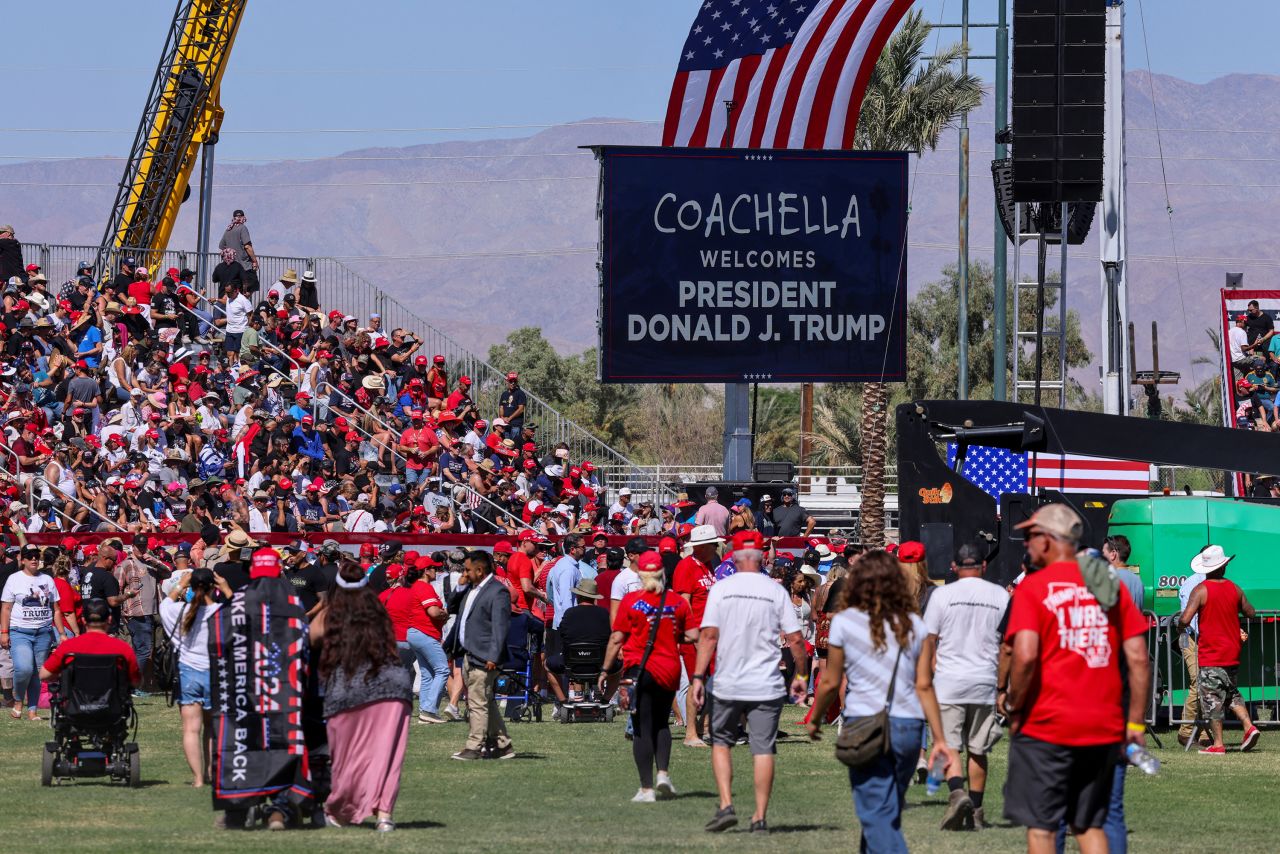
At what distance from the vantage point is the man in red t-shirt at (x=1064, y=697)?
27.8 feet

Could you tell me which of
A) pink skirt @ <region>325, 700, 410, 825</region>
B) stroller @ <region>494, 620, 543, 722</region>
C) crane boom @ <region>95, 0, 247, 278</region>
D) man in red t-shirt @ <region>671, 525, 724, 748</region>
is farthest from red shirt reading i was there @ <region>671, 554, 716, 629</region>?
crane boom @ <region>95, 0, 247, 278</region>

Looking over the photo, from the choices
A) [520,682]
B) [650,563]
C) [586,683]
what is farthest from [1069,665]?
[520,682]

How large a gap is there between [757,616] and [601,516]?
2030 cm

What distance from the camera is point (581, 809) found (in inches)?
526

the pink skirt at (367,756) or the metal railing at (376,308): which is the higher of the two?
the metal railing at (376,308)

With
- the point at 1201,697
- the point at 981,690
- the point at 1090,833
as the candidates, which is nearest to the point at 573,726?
the point at 1201,697

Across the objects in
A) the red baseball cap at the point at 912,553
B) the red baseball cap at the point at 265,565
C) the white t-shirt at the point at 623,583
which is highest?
the red baseball cap at the point at 912,553

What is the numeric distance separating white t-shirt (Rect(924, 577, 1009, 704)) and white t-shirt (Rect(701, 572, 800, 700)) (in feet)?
3.11

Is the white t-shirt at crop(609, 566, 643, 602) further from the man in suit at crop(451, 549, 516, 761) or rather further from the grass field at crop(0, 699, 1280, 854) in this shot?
the man in suit at crop(451, 549, 516, 761)

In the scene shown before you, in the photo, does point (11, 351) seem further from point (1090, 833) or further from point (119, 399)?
point (1090, 833)

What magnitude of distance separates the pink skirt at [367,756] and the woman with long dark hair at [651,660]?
6.06 ft

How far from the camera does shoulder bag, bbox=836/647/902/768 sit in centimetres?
980

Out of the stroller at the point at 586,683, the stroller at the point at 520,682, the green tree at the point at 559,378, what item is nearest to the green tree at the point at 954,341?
the green tree at the point at 559,378

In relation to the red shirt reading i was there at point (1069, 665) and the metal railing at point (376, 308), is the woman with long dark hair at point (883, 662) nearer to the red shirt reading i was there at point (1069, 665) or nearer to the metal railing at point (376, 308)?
the red shirt reading i was there at point (1069, 665)
